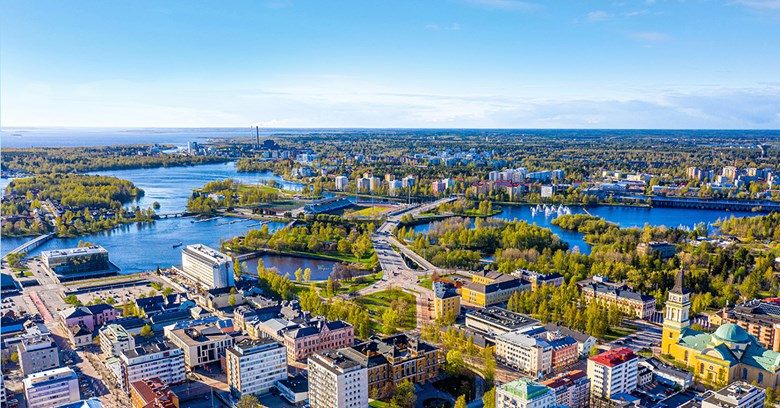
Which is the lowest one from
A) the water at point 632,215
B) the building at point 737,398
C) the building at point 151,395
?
the water at point 632,215

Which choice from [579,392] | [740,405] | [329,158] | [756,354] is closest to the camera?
[740,405]

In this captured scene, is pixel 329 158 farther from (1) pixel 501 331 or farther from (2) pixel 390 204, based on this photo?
(1) pixel 501 331

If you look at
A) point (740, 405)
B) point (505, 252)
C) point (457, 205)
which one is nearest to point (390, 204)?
point (457, 205)

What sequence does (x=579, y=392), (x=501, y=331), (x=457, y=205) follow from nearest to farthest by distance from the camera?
(x=579, y=392) → (x=501, y=331) → (x=457, y=205)

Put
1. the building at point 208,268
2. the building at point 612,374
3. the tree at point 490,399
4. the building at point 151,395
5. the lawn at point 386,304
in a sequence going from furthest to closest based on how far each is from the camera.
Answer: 1. the building at point 208,268
2. the lawn at point 386,304
3. the building at point 612,374
4. the tree at point 490,399
5. the building at point 151,395

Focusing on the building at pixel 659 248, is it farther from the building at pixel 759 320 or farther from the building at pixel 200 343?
the building at pixel 200 343

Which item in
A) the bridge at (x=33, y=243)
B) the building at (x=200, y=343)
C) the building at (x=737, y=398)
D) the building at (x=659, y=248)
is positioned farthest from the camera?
the bridge at (x=33, y=243)

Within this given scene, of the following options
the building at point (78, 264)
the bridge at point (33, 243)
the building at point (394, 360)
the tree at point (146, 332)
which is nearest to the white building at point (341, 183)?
the bridge at point (33, 243)
